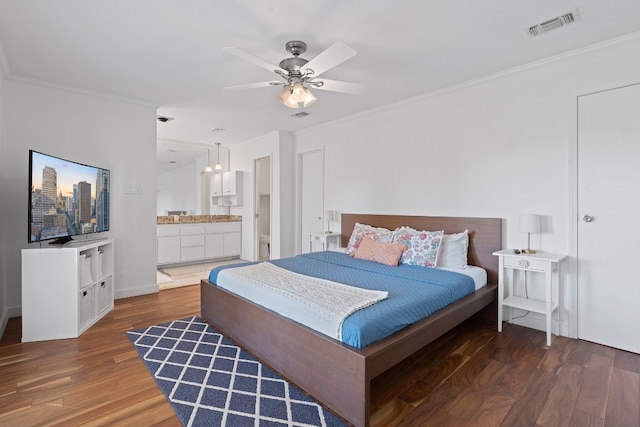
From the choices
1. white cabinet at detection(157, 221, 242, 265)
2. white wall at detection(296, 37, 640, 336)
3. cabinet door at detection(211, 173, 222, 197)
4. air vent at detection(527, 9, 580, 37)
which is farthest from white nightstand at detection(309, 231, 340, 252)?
air vent at detection(527, 9, 580, 37)

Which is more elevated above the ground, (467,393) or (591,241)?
(591,241)

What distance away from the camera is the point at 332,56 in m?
2.22

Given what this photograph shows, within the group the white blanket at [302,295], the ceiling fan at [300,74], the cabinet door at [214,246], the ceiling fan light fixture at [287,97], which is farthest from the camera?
the cabinet door at [214,246]

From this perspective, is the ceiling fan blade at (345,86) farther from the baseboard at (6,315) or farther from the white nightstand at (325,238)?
the baseboard at (6,315)

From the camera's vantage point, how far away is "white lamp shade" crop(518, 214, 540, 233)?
Answer: 2816 millimetres

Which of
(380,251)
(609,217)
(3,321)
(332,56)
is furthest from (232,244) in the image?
(609,217)

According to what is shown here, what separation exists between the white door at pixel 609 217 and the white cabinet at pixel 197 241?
5.69m

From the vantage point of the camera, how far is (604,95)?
2.64 metres

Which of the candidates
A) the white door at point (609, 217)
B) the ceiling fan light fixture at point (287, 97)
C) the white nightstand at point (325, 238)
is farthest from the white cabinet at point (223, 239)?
the white door at point (609, 217)

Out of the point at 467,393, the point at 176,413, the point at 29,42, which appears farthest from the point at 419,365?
the point at 29,42

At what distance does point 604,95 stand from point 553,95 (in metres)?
0.36

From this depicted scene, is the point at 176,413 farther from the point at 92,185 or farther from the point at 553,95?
the point at 553,95

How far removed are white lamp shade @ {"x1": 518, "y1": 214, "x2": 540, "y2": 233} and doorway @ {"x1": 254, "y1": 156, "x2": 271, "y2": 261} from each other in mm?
Result: 4568

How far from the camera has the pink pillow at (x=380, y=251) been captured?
3.30 m
